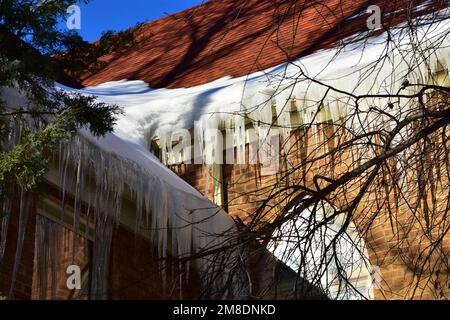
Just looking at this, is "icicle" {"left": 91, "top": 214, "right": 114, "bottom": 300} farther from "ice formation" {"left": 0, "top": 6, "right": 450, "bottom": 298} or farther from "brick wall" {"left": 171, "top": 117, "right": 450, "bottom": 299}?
"brick wall" {"left": 171, "top": 117, "right": 450, "bottom": 299}

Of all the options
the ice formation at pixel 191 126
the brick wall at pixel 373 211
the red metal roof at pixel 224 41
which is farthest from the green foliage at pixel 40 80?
the red metal roof at pixel 224 41

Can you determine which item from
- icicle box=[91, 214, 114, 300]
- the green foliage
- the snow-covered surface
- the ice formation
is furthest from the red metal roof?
the green foliage

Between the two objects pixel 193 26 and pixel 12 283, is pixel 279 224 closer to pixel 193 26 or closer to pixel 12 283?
pixel 12 283

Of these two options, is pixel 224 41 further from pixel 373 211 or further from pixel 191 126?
pixel 373 211

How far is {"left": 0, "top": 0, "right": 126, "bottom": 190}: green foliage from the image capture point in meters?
4.14

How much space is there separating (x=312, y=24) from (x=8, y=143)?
5489 millimetres

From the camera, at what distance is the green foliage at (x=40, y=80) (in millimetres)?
4137

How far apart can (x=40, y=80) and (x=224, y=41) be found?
631 centimetres

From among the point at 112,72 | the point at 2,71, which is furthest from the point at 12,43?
the point at 112,72

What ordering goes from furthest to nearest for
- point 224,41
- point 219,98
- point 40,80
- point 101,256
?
1. point 224,41
2. point 219,98
3. point 101,256
4. point 40,80

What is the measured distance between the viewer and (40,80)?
4406 mm

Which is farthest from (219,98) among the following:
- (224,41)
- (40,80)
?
(40,80)

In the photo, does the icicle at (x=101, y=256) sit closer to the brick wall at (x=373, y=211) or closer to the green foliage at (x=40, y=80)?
the brick wall at (x=373, y=211)

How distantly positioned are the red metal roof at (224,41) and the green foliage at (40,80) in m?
3.36
